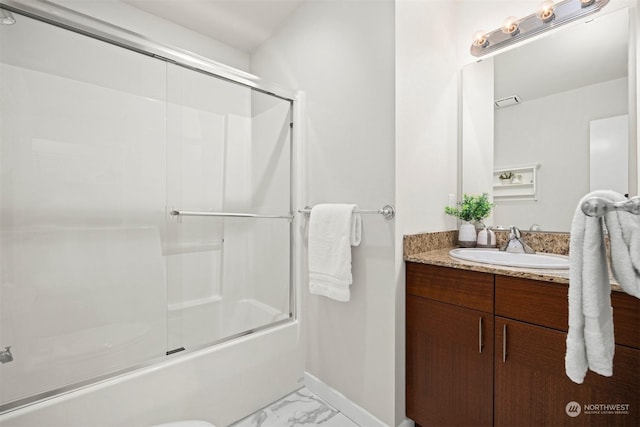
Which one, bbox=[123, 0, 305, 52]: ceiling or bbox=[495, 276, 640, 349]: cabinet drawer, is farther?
bbox=[123, 0, 305, 52]: ceiling

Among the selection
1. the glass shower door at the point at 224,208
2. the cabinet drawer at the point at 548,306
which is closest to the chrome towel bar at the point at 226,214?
the glass shower door at the point at 224,208

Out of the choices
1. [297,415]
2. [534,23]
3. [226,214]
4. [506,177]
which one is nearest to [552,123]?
[506,177]

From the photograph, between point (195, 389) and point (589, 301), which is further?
point (195, 389)

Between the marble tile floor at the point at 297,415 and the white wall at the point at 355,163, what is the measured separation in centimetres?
13

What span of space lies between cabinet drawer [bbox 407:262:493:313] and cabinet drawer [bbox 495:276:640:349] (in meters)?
0.05

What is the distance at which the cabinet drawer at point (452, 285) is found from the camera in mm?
1192

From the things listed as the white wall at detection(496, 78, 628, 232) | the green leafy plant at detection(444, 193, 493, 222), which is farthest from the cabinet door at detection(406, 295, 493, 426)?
the white wall at detection(496, 78, 628, 232)

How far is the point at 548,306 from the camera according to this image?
1.03 meters

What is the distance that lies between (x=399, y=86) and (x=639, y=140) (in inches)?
40.7

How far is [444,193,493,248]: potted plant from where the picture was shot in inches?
66.1

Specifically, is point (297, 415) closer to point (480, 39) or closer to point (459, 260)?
point (459, 260)

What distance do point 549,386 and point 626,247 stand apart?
0.63 m

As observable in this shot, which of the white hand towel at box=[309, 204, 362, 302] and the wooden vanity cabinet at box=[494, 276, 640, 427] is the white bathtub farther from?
the wooden vanity cabinet at box=[494, 276, 640, 427]

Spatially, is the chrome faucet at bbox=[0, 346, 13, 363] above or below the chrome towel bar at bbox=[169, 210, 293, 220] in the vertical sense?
below
